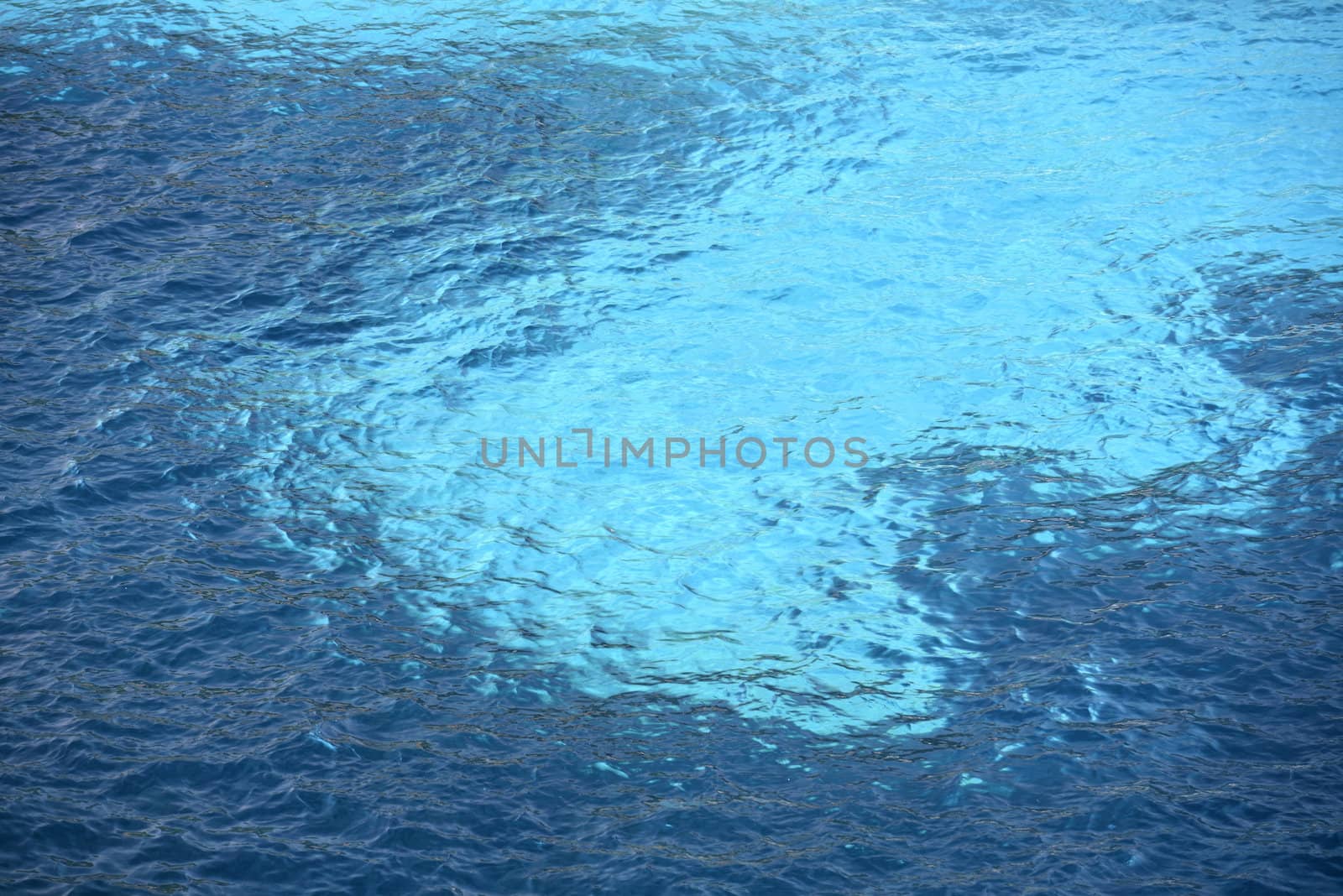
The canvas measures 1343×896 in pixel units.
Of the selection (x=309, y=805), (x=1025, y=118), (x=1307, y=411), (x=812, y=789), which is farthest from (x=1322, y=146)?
(x=309, y=805)

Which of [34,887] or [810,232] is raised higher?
[810,232]

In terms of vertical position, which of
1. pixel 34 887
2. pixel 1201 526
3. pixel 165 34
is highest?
pixel 165 34

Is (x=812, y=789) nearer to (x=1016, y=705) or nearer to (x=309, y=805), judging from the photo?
(x=1016, y=705)

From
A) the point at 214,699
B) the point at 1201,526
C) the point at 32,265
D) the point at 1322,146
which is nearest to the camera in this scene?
the point at 214,699

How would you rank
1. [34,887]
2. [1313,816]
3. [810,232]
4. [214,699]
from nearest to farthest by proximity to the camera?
1. [34,887]
2. [1313,816]
3. [214,699]
4. [810,232]

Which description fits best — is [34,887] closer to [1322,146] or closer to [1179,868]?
[1179,868]

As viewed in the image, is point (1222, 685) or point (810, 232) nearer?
point (1222, 685)
